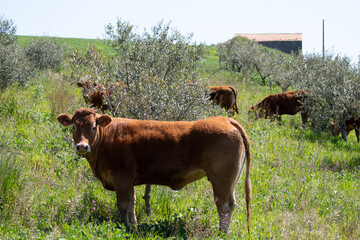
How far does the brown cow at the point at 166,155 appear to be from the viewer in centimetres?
530

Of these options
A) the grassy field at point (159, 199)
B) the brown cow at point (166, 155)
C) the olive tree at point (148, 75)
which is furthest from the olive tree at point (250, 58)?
the brown cow at point (166, 155)

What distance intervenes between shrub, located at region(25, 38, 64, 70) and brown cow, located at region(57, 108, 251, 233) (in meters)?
20.1

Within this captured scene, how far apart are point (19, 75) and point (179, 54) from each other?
802 cm

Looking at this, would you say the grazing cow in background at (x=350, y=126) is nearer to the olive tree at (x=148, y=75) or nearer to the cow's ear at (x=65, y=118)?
the olive tree at (x=148, y=75)

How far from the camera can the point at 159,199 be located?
632cm

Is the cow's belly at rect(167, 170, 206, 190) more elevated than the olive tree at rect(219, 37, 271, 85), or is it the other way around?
the olive tree at rect(219, 37, 271, 85)

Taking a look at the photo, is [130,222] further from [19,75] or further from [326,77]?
[326,77]

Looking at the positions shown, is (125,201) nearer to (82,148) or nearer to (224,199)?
(82,148)

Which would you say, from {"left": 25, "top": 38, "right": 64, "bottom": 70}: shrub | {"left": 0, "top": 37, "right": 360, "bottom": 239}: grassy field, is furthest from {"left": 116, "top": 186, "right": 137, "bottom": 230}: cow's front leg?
{"left": 25, "top": 38, "right": 64, "bottom": 70}: shrub

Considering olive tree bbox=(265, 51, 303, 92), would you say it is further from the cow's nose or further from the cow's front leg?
the cow's nose

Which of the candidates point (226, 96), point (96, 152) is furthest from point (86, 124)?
point (226, 96)

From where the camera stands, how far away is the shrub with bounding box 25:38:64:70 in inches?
962

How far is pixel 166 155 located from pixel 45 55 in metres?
21.7

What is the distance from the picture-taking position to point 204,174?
543 centimetres
